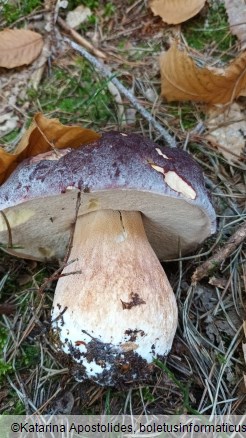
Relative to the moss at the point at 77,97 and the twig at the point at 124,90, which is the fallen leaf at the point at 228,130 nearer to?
the twig at the point at 124,90

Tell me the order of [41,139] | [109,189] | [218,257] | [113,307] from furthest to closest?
[218,257] → [41,139] → [113,307] → [109,189]

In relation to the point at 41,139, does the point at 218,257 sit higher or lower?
lower

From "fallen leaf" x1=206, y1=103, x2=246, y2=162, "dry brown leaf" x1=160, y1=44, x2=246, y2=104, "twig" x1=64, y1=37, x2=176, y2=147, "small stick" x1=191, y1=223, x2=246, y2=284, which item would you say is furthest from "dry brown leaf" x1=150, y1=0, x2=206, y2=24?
"small stick" x1=191, y1=223, x2=246, y2=284

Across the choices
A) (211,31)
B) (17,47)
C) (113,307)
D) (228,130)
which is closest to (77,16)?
(17,47)

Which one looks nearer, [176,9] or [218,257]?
[218,257]

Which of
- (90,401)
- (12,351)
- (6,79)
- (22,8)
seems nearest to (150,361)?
(90,401)

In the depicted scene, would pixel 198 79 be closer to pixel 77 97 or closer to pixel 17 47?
pixel 77 97

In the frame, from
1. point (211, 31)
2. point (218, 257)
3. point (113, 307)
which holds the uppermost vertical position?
point (211, 31)

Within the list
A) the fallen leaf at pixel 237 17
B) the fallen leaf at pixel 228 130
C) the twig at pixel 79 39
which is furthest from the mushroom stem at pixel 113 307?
the fallen leaf at pixel 237 17
